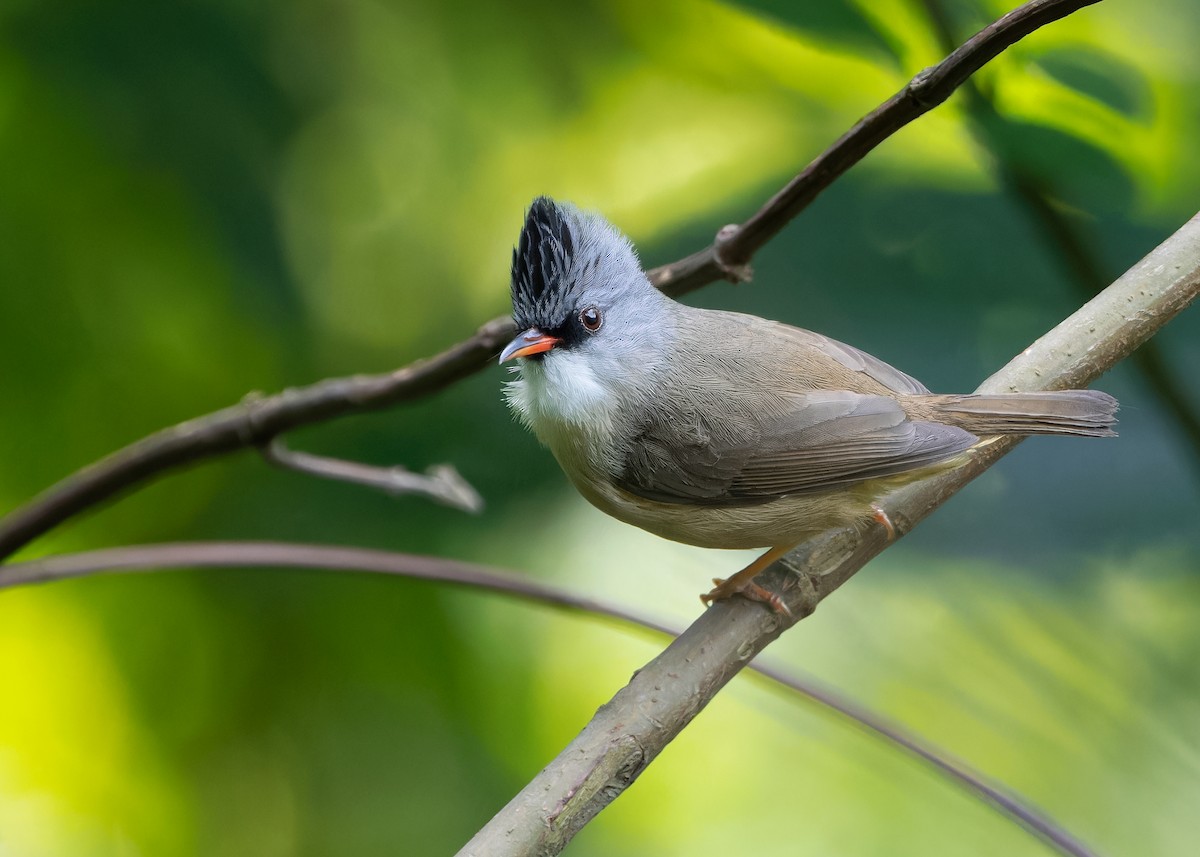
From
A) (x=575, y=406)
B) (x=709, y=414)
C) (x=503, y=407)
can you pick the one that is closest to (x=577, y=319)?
(x=575, y=406)

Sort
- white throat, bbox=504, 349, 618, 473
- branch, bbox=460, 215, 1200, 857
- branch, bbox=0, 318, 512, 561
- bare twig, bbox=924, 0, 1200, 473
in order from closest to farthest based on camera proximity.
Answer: branch, bbox=460, 215, 1200, 857
white throat, bbox=504, 349, 618, 473
branch, bbox=0, 318, 512, 561
bare twig, bbox=924, 0, 1200, 473

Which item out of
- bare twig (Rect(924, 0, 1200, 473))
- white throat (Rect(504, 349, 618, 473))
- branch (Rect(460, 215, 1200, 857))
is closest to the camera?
branch (Rect(460, 215, 1200, 857))

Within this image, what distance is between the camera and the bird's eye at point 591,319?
5.12 feet

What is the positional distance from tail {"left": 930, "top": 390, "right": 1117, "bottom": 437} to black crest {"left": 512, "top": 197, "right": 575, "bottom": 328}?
0.61 m

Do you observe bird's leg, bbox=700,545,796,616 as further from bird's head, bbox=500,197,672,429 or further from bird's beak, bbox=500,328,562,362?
bird's beak, bbox=500,328,562,362

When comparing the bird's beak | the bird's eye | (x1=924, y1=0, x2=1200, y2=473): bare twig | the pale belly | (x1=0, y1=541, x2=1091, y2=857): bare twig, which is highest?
(x1=924, y1=0, x2=1200, y2=473): bare twig

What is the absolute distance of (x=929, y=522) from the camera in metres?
2.31

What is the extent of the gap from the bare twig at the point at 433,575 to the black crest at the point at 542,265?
45 cm

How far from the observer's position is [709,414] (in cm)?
152

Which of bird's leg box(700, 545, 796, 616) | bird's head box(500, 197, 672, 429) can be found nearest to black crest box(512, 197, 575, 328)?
bird's head box(500, 197, 672, 429)

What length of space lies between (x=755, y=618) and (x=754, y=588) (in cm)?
5

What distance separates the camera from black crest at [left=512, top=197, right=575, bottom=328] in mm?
1486

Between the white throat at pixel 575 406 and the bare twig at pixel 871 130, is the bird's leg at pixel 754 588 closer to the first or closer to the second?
the white throat at pixel 575 406

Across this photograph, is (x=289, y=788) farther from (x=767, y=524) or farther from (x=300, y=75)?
(x=300, y=75)
